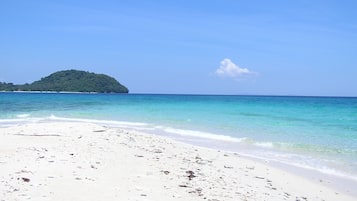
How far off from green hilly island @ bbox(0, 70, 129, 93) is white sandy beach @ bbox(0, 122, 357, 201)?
142m

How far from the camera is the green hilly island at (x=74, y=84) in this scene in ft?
493

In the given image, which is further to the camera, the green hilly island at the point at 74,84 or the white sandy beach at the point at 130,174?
the green hilly island at the point at 74,84

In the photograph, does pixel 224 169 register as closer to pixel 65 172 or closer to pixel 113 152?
pixel 113 152

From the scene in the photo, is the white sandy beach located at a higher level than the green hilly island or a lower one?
lower

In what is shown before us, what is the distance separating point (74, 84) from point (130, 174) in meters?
149

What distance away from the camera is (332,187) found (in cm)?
849

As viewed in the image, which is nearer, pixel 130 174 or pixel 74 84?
pixel 130 174

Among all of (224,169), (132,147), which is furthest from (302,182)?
(132,147)

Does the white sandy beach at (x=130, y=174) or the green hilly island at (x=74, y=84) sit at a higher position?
the green hilly island at (x=74, y=84)

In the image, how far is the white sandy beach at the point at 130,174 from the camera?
630 centimetres

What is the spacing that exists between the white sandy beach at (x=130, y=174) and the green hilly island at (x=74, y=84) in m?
142

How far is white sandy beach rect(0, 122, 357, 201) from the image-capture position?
6.30 m

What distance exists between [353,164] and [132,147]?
6161 mm

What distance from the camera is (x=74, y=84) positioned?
495ft
